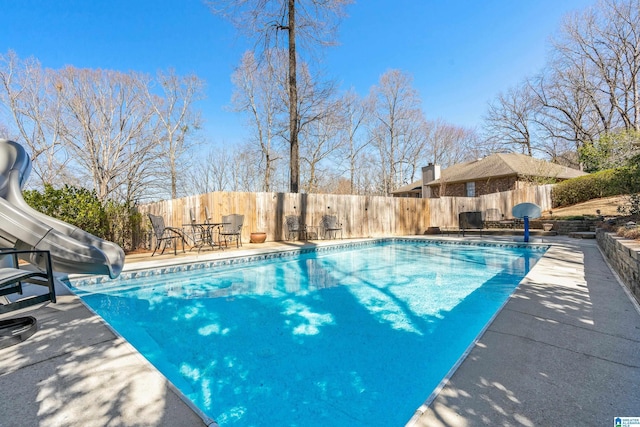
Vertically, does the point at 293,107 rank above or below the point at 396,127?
below

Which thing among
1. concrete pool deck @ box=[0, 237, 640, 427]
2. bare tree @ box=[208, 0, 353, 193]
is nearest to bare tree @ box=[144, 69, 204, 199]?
bare tree @ box=[208, 0, 353, 193]

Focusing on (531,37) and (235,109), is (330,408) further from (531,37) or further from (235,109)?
(235,109)

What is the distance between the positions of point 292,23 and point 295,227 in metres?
7.71

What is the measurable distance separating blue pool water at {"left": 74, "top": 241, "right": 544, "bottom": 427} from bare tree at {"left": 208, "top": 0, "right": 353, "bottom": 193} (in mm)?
6446

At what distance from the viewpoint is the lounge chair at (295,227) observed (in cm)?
1016

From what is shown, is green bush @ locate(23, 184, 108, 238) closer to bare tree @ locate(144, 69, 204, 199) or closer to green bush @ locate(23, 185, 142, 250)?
green bush @ locate(23, 185, 142, 250)

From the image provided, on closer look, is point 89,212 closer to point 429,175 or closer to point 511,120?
point 429,175

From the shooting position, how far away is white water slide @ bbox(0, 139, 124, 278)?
2.77 m

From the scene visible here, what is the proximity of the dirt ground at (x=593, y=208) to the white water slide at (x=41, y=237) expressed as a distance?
14858 millimetres

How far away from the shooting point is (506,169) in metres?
18.4

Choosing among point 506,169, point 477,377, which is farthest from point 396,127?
point 477,377

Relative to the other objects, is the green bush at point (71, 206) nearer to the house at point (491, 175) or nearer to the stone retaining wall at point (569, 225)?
the stone retaining wall at point (569, 225)

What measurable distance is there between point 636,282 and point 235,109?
18.5 m

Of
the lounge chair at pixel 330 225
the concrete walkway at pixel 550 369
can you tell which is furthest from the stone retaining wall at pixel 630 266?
the lounge chair at pixel 330 225
